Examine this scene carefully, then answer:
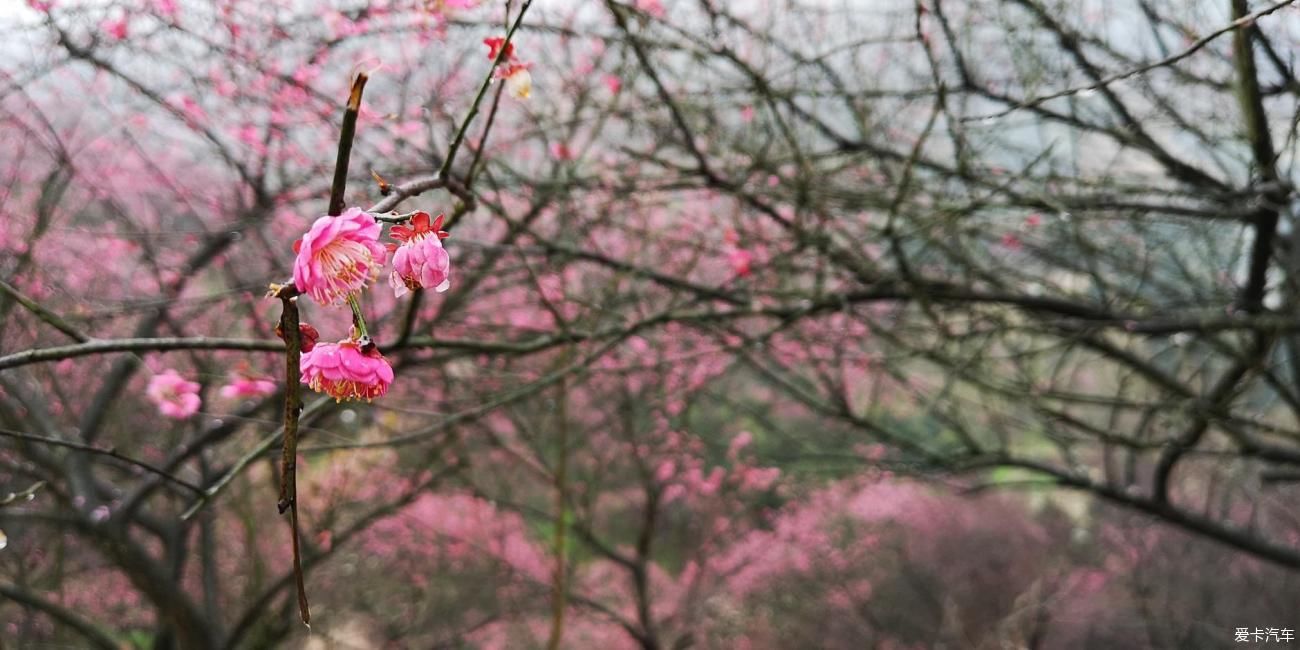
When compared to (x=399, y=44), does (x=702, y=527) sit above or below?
below

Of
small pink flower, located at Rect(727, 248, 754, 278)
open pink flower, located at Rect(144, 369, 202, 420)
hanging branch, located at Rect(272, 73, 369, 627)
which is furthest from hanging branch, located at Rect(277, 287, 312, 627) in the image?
small pink flower, located at Rect(727, 248, 754, 278)

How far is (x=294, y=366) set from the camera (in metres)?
0.71

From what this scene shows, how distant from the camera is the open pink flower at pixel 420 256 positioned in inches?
33.2

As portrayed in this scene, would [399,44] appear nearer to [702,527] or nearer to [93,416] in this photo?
[93,416]

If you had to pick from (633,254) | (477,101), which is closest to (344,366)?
(477,101)

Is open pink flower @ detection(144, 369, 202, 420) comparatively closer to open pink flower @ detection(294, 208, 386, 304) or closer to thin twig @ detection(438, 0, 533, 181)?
thin twig @ detection(438, 0, 533, 181)

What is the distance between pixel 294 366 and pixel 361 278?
0.49 feet

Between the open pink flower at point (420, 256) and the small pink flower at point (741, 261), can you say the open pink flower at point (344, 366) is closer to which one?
the open pink flower at point (420, 256)

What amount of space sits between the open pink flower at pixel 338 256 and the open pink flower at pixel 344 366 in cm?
6

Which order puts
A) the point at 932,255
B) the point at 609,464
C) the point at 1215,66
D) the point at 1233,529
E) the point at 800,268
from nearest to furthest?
1. the point at 1215,66
2. the point at 800,268
3. the point at 1233,529
4. the point at 932,255
5. the point at 609,464

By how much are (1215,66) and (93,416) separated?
513cm

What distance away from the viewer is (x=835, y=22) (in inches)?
Result: 136

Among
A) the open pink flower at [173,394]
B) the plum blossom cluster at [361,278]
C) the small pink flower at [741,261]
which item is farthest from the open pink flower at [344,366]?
the small pink flower at [741,261]

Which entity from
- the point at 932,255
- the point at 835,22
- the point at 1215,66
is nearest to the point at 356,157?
the point at 835,22
